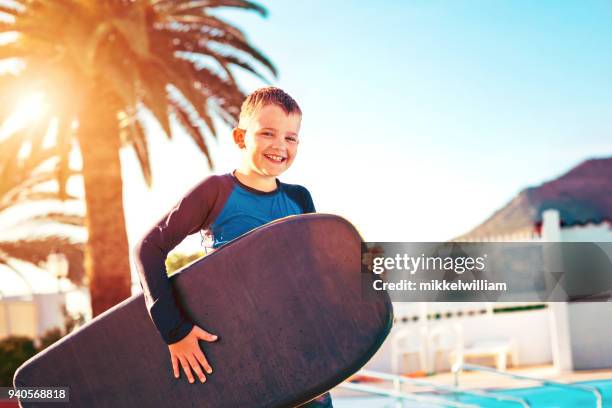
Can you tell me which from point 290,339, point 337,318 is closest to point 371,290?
point 337,318

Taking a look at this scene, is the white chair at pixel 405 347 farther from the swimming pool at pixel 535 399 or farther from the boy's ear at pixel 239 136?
the boy's ear at pixel 239 136

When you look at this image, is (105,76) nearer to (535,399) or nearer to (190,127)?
(190,127)

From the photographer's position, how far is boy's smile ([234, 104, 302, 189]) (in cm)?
180

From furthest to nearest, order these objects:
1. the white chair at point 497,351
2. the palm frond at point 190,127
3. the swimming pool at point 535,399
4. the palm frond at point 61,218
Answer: the palm frond at point 61,218 → the white chair at point 497,351 → the palm frond at point 190,127 → the swimming pool at point 535,399

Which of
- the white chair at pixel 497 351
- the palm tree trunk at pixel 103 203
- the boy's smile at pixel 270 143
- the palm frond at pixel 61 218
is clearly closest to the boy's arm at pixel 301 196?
the boy's smile at pixel 270 143

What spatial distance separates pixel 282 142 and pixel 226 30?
8.40 metres

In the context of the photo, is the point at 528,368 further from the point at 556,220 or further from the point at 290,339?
the point at 290,339

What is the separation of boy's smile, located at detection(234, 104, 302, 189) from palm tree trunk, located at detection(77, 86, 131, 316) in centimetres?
763

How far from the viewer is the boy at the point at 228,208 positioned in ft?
5.62

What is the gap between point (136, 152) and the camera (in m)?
11.4

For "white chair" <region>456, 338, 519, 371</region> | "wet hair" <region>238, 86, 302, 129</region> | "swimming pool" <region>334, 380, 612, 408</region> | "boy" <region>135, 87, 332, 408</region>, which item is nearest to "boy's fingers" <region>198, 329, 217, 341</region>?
"boy" <region>135, 87, 332, 408</region>

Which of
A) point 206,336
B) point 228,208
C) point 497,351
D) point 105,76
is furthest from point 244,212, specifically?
point 497,351

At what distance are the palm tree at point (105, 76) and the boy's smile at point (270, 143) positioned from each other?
686cm

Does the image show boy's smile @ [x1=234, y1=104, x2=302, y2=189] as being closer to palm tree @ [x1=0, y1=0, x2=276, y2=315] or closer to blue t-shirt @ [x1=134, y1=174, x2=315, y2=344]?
→ blue t-shirt @ [x1=134, y1=174, x2=315, y2=344]
